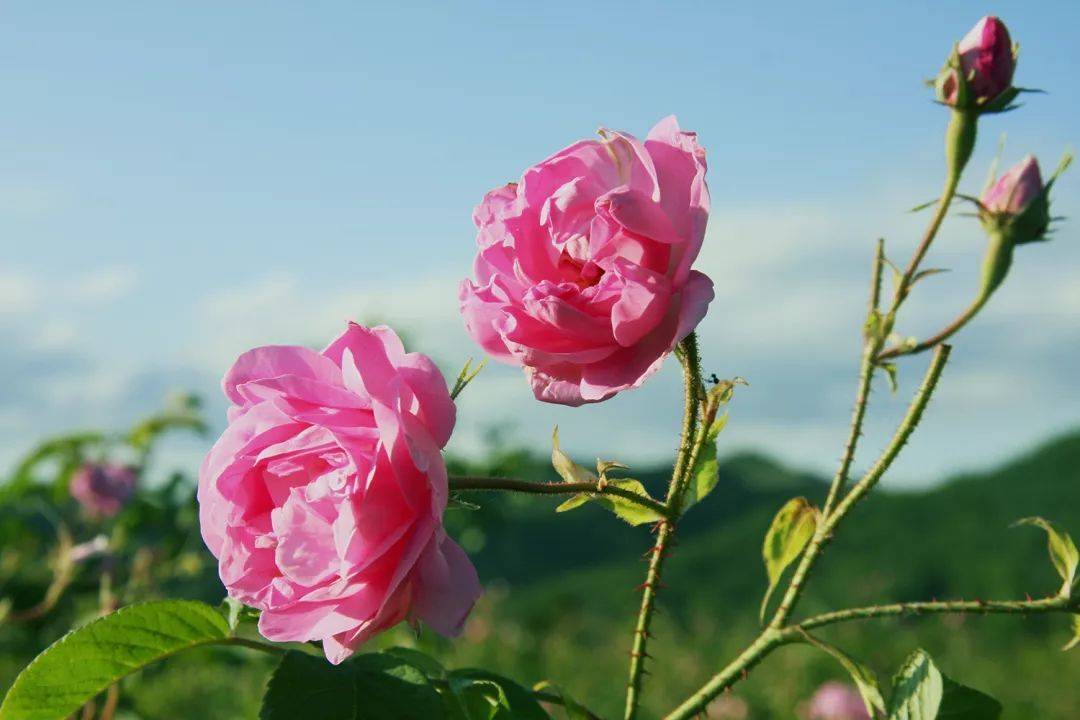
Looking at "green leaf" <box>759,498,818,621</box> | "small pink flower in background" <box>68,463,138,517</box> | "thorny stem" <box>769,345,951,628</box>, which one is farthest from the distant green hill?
"small pink flower in background" <box>68,463,138,517</box>

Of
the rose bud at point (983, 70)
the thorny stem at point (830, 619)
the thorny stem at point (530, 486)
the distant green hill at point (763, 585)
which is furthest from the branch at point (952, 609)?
the distant green hill at point (763, 585)

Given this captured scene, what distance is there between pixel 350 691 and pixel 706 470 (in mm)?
398

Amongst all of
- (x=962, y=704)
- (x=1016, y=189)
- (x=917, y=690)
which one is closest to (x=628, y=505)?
(x=917, y=690)

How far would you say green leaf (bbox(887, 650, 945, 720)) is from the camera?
1.10 meters

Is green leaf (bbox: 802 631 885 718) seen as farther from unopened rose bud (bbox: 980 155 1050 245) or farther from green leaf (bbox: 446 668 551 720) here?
unopened rose bud (bbox: 980 155 1050 245)

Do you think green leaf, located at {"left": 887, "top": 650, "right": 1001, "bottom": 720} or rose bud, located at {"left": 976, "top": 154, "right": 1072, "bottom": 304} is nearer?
green leaf, located at {"left": 887, "top": 650, "right": 1001, "bottom": 720}

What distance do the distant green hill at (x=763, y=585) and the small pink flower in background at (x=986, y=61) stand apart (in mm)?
1411

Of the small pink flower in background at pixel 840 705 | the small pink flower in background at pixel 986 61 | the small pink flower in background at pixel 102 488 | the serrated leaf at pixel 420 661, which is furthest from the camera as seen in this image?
the small pink flower in background at pixel 102 488

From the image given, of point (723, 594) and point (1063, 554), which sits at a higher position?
point (1063, 554)

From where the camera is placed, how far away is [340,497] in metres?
1.03

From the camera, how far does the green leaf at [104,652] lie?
3.67ft

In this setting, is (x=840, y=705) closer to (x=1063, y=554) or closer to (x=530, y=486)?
(x=1063, y=554)

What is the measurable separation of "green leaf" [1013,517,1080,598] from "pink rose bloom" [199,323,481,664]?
603mm

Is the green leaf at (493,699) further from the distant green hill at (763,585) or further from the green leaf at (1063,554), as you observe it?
the distant green hill at (763,585)
